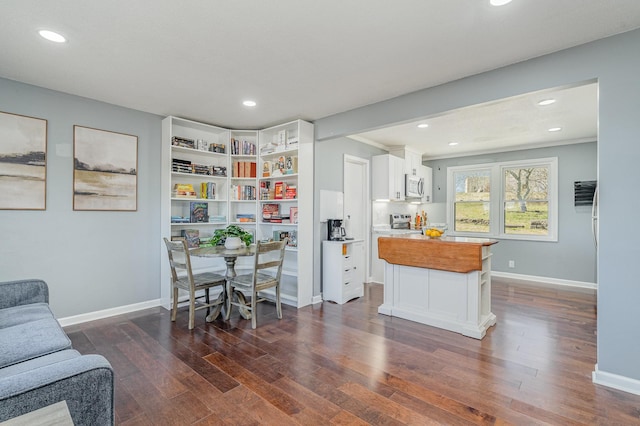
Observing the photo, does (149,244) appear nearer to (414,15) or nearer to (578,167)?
(414,15)

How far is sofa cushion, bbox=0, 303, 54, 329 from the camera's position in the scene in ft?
6.72

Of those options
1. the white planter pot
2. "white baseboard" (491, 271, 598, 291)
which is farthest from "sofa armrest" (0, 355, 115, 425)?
"white baseboard" (491, 271, 598, 291)

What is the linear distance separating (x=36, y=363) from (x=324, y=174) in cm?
353

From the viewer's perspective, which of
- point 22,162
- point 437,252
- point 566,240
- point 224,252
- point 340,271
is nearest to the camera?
point 22,162

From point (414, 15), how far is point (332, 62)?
2.66ft

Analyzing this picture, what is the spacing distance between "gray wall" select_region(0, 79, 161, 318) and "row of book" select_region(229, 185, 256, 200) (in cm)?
100

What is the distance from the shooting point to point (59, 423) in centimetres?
110

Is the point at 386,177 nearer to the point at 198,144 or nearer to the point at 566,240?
the point at 198,144

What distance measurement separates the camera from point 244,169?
182 inches

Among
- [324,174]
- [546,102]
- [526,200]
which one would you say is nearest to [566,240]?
[526,200]

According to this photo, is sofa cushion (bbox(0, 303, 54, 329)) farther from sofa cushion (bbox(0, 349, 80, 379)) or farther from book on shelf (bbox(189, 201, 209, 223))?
book on shelf (bbox(189, 201, 209, 223))

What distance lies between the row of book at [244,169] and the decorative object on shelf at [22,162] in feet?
6.96

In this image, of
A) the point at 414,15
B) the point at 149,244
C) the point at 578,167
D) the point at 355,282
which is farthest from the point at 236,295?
the point at 578,167

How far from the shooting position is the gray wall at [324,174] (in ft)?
14.3
